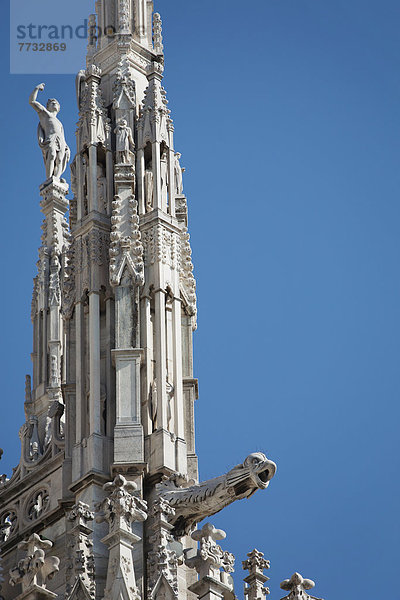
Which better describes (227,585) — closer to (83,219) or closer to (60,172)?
(83,219)

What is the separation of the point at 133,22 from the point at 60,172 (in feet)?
23.2

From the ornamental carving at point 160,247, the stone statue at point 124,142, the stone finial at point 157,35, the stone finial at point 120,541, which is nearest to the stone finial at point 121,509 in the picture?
the stone finial at point 120,541

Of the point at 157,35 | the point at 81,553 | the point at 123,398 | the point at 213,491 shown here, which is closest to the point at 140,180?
the point at 157,35

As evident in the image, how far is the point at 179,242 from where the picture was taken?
3700 centimetres

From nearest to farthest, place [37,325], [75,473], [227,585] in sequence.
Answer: [227,585], [75,473], [37,325]

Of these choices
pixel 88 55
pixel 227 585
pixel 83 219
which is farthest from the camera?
pixel 88 55

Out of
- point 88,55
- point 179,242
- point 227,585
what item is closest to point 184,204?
point 179,242

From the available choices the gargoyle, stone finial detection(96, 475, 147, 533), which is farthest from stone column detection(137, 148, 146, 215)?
stone finial detection(96, 475, 147, 533)

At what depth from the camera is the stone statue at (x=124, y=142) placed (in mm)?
37344

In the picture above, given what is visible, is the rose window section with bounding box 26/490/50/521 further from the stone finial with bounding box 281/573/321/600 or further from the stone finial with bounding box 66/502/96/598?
the stone finial with bounding box 281/573/321/600

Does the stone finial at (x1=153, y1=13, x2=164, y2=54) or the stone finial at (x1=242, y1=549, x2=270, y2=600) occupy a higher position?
the stone finial at (x1=153, y1=13, x2=164, y2=54)

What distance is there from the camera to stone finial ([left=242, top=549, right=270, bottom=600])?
34.4m

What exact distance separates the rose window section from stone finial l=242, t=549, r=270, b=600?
396cm

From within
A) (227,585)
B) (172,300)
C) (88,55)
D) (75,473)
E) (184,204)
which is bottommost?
(227,585)
